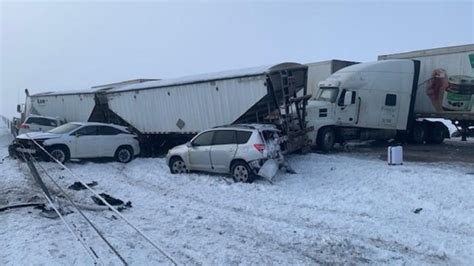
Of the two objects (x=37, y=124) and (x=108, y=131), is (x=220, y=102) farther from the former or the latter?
(x=37, y=124)

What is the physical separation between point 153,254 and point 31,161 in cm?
1032

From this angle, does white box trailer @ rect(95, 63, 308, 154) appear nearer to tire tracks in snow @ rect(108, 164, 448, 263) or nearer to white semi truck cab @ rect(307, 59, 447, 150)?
white semi truck cab @ rect(307, 59, 447, 150)

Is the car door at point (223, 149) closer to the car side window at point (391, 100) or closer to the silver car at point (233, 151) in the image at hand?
the silver car at point (233, 151)

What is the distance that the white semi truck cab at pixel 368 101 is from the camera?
17.9 m

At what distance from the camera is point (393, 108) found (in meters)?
18.6

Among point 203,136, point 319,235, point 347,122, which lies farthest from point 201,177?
point 347,122

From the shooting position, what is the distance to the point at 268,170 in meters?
11.7

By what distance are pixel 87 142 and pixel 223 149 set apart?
19.8ft

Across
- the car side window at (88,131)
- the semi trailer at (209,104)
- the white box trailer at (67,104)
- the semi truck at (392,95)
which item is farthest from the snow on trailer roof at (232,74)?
the white box trailer at (67,104)

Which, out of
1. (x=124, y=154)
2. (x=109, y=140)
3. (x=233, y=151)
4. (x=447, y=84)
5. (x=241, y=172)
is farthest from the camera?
(x=447, y=84)

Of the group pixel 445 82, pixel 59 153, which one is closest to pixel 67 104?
pixel 59 153

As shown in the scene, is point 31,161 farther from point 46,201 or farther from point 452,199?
point 452,199

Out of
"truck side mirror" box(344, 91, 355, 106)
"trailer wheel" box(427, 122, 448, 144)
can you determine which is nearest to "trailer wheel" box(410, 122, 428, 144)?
"trailer wheel" box(427, 122, 448, 144)

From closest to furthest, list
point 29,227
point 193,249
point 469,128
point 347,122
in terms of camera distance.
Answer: point 193,249, point 29,227, point 347,122, point 469,128
